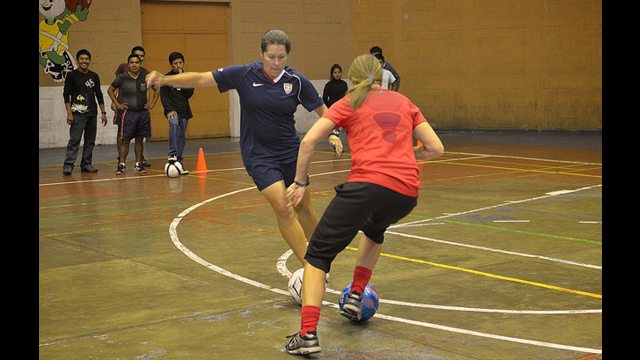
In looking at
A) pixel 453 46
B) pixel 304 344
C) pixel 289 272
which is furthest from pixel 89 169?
pixel 453 46

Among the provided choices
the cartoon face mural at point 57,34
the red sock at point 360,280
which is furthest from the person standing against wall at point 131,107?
the red sock at point 360,280

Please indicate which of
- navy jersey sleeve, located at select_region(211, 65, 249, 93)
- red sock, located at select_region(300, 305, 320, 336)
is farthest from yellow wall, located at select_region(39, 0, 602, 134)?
red sock, located at select_region(300, 305, 320, 336)

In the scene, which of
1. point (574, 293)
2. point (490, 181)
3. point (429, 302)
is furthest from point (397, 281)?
point (490, 181)

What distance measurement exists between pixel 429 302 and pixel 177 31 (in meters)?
18.5

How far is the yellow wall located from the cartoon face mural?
0.21m

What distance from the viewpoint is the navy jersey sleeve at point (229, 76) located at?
276 inches

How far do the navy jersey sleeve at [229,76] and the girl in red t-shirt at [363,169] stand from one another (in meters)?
1.37

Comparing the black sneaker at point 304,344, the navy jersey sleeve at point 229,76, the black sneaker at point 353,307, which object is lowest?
the black sneaker at point 304,344

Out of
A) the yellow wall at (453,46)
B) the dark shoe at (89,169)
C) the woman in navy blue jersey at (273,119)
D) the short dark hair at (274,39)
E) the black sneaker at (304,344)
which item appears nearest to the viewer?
the black sneaker at (304,344)

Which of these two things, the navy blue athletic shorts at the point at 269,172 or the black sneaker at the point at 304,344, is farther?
the navy blue athletic shorts at the point at 269,172

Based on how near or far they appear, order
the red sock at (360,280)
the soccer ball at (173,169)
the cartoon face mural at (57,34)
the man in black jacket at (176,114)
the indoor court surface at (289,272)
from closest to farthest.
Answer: the indoor court surface at (289,272) < the red sock at (360,280) < the soccer ball at (173,169) < the man in black jacket at (176,114) < the cartoon face mural at (57,34)

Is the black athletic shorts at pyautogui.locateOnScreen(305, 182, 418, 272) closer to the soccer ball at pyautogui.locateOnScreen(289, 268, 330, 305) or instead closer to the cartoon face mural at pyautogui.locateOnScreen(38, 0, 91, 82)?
the soccer ball at pyautogui.locateOnScreen(289, 268, 330, 305)

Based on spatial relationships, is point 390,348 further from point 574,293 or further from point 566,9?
point 566,9

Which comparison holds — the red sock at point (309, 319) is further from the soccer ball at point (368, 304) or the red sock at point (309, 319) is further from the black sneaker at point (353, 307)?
the soccer ball at point (368, 304)
